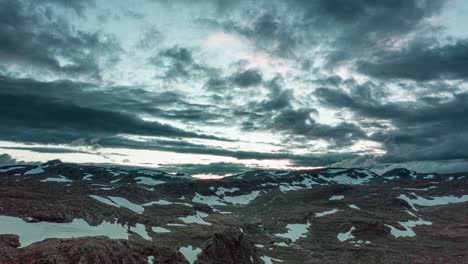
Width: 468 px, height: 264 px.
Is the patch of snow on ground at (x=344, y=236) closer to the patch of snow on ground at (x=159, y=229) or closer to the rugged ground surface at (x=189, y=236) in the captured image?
the rugged ground surface at (x=189, y=236)

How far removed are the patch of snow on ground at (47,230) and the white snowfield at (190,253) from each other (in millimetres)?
12314

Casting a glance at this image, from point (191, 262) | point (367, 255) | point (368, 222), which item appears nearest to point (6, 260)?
point (191, 262)

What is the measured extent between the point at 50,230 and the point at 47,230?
0.60 meters

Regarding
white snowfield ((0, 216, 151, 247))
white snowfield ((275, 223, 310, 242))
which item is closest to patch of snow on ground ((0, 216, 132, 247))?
white snowfield ((0, 216, 151, 247))

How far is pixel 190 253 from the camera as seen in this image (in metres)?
76.5

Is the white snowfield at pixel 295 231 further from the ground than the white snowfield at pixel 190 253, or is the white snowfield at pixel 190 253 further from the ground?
the white snowfield at pixel 190 253

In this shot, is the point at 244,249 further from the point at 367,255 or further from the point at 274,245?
the point at 367,255

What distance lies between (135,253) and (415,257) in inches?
3586

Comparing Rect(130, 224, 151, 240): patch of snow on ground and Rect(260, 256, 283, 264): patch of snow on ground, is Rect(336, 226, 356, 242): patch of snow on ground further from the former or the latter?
Rect(130, 224, 151, 240): patch of snow on ground

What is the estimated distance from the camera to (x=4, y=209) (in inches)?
2650

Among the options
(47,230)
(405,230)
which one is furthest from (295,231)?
(47,230)

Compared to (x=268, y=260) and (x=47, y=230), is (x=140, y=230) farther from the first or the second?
(x=268, y=260)

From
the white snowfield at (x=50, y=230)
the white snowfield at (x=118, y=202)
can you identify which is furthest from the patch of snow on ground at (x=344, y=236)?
the white snowfield at (x=50, y=230)

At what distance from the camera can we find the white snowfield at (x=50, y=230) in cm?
5838
